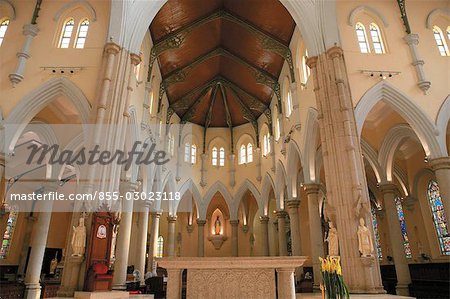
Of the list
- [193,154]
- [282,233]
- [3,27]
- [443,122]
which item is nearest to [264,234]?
[282,233]

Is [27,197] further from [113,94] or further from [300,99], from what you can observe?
[300,99]

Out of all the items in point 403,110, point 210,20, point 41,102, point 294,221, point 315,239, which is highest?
point 210,20

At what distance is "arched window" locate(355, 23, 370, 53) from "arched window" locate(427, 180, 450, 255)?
27.7 feet

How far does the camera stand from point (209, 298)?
23.4 ft

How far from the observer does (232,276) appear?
729cm

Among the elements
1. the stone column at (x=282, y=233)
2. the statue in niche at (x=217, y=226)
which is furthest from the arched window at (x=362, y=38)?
the statue in niche at (x=217, y=226)

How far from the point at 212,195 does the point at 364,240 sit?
15077 mm

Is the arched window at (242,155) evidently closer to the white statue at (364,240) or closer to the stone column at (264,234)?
the stone column at (264,234)

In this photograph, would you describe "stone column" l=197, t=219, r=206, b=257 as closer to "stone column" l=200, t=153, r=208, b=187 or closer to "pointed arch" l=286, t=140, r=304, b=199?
"stone column" l=200, t=153, r=208, b=187

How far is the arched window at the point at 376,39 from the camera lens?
1334cm

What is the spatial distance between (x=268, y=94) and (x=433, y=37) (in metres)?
10.3

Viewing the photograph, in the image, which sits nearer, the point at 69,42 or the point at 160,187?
the point at 69,42

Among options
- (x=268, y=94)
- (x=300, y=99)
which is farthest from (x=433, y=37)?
(x=268, y=94)

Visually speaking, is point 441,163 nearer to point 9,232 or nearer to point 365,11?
point 365,11
